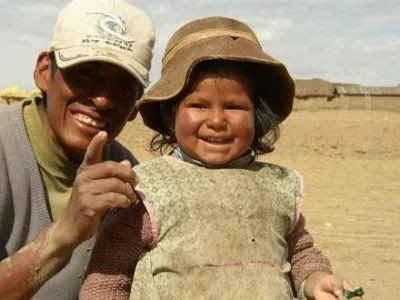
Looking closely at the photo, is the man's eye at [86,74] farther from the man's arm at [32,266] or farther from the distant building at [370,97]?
the distant building at [370,97]

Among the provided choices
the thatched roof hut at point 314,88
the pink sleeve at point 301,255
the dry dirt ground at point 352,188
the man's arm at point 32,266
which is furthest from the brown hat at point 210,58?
the thatched roof hut at point 314,88

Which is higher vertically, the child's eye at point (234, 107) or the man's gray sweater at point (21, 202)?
the child's eye at point (234, 107)

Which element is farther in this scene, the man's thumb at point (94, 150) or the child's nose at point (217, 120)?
the child's nose at point (217, 120)

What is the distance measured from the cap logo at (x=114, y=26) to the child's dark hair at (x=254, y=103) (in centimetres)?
28

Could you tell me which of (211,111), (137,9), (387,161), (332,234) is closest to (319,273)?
(211,111)

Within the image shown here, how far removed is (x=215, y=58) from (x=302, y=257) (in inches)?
29.8

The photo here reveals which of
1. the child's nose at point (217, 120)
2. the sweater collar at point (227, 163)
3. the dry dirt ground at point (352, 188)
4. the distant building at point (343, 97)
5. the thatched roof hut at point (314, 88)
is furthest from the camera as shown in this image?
the thatched roof hut at point (314, 88)

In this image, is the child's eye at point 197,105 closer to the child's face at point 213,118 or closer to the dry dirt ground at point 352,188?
the child's face at point 213,118

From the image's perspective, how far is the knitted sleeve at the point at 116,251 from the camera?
97.8 inches

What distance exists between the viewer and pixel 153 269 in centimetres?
249

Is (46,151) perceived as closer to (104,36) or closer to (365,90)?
(104,36)

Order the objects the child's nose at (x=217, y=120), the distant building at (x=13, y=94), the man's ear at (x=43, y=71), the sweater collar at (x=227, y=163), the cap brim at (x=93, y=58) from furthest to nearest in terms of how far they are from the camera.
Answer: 1. the distant building at (x=13, y=94)
2. the man's ear at (x=43, y=71)
3. the cap brim at (x=93, y=58)
4. the sweater collar at (x=227, y=163)
5. the child's nose at (x=217, y=120)

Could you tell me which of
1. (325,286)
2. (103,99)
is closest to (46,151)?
(103,99)

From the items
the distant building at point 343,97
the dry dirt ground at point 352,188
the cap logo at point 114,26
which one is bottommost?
the distant building at point 343,97
